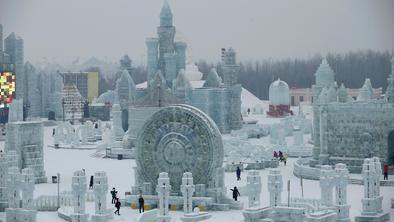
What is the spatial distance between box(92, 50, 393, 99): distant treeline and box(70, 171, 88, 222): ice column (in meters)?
64.5

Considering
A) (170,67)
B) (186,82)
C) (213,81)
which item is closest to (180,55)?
(170,67)

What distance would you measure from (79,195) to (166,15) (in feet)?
111

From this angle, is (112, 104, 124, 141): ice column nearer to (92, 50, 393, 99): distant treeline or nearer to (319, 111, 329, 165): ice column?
(319, 111, 329, 165): ice column

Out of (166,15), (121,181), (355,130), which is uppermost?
(166,15)

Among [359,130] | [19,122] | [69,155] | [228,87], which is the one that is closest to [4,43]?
[228,87]

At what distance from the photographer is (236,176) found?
3741 centimetres

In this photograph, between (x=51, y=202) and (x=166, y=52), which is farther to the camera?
(x=166, y=52)

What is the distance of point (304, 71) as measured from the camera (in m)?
112

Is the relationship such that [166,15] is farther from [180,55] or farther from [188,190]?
[188,190]

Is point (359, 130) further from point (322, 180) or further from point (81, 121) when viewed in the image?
point (81, 121)

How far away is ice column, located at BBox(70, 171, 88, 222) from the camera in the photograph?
2586 cm

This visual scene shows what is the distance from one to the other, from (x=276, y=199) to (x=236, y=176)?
12.6m

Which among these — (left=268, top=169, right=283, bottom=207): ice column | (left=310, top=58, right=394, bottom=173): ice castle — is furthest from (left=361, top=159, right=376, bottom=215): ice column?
(left=310, top=58, right=394, bottom=173): ice castle

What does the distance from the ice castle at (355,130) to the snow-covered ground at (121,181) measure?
224cm
